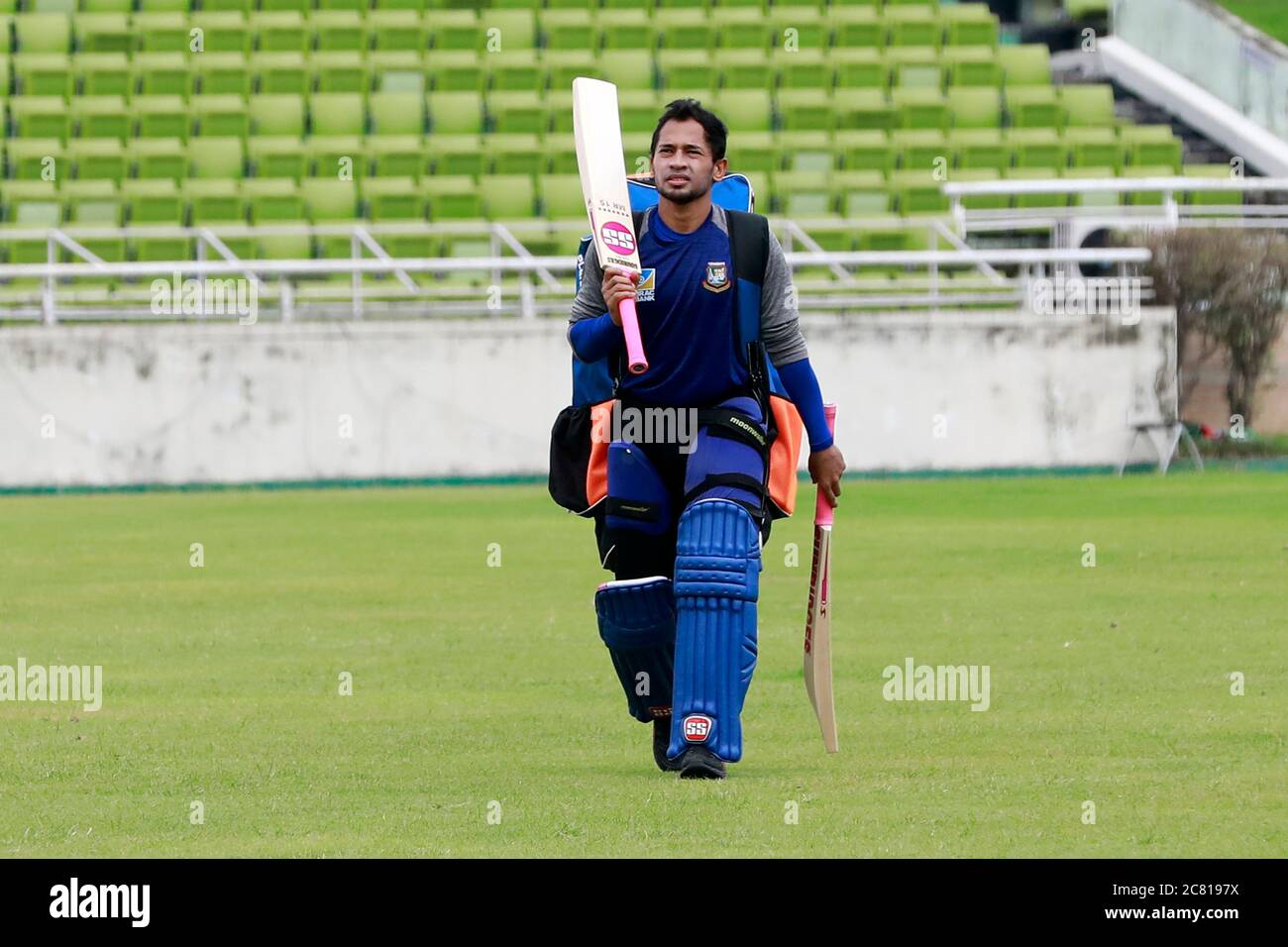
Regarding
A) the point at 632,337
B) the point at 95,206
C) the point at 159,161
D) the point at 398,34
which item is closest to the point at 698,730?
the point at 632,337

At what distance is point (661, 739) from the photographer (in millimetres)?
8648

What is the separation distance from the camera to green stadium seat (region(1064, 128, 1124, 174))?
96.6 ft

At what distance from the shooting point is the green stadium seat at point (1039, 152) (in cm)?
2919

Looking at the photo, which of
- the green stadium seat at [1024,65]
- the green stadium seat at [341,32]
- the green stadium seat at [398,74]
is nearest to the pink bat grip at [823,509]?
the green stadium seat at [1024,65]

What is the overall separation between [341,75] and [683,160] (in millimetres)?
23302

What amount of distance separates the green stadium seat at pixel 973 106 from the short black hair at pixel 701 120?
72.7 ft

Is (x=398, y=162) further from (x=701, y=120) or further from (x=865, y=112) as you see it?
(x=701, y=120)

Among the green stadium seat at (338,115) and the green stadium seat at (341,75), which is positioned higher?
the green stadium seat at (341,75)

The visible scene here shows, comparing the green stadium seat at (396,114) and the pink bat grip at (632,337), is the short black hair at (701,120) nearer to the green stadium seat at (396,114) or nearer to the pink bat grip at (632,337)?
the pink bat grip at (632,337)

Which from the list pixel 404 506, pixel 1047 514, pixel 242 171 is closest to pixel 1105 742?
pixel 1047 514

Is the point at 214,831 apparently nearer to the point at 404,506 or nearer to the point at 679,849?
the point at 679,849

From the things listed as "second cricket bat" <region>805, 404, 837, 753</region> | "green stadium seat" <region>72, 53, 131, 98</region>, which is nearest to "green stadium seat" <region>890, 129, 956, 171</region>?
"green stadium seat" <region>72, 53, 131, 98</region>

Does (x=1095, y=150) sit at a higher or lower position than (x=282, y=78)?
lower

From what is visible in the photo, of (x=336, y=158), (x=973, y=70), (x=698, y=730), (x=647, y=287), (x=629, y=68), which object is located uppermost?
(x=629, y=68)
